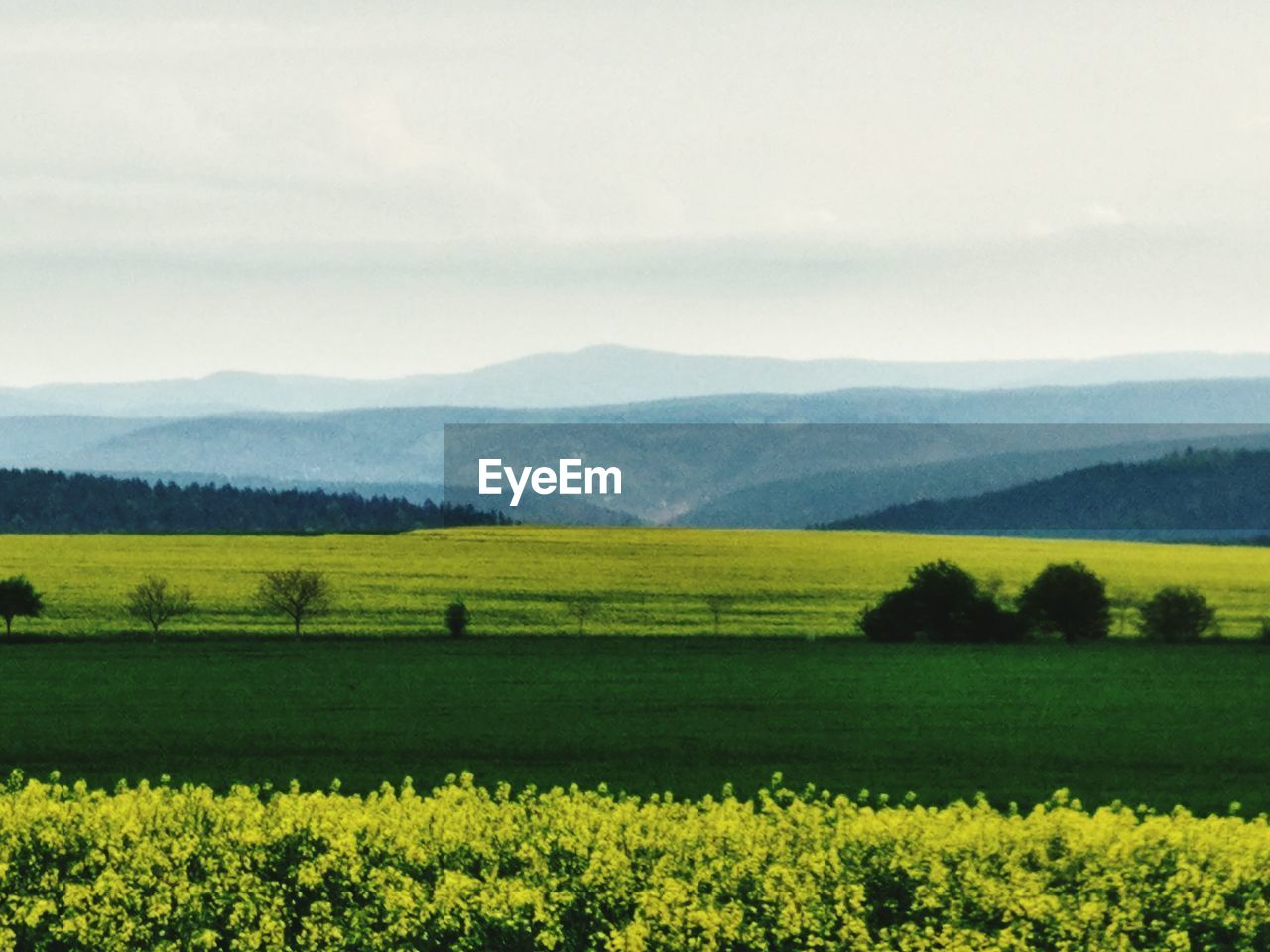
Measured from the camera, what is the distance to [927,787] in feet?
88.2

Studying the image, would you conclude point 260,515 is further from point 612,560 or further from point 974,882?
point 974,882

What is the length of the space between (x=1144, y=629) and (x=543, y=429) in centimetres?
→ 11070

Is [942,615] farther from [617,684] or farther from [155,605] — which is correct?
[155,605]

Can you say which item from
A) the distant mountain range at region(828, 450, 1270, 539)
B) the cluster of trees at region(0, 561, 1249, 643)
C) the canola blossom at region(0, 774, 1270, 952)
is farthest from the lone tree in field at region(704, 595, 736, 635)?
the canola blossom at region(0, 774, 1270, 952)

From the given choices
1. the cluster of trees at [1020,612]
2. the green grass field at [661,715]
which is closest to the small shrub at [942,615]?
the cluster of trees at [1020,612]

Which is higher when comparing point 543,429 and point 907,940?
point 543,429

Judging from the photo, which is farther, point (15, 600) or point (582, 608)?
point (582, 608)

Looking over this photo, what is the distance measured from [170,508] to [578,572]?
5977 cm

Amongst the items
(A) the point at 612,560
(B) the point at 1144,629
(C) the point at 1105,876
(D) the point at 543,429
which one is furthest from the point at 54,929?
(D) the point at 543,429

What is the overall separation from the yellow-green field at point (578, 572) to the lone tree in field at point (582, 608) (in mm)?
497

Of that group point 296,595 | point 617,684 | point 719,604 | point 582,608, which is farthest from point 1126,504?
point 617,684

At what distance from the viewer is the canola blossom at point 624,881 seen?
36.7ft

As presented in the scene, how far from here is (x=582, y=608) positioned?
6888 cm

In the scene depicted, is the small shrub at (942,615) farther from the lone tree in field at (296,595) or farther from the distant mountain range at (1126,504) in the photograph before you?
the distant mountain range at (1126,504)
